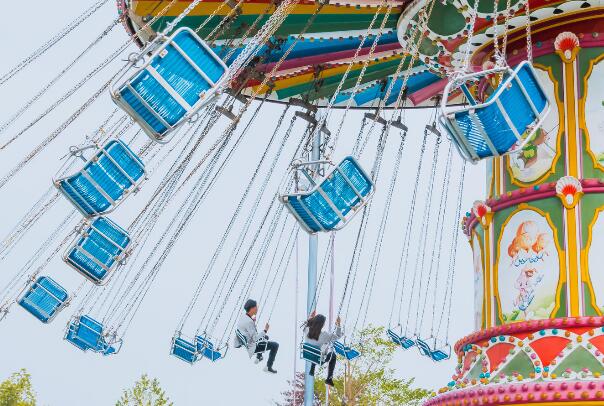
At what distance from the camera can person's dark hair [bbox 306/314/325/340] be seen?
1217 cm

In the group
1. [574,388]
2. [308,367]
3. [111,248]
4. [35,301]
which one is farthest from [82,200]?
[308,367]

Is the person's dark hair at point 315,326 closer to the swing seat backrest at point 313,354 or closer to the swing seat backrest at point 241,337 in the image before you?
the swing seat backrest at point 313,354

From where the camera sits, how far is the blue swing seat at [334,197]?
859 centimetres

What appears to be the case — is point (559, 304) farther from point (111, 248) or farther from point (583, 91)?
point (111, 248)

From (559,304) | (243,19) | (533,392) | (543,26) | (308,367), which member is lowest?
(533,392)

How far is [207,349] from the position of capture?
14406 millimetres

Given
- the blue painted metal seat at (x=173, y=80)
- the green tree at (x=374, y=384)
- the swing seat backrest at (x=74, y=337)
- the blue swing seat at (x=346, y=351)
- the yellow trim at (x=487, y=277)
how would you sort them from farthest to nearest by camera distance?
1. the green tree at (x=374, y=384)
2. the blue swing seat at (x=346, y=351)
3. the swing seat backrest at (x=74, y=337)
4. the yellow trim at (x=487, y=277)
5. the blue painted metal seat at (x=173, y=80)

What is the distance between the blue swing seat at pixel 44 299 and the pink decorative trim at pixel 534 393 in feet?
17.9

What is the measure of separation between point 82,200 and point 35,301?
365 cm

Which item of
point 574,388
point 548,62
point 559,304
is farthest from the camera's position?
point 548,62

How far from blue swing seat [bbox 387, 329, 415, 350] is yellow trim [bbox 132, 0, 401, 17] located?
4.59 m

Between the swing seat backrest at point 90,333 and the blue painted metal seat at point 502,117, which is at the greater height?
the swing seat backrest at point 90,333

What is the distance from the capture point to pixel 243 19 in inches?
502

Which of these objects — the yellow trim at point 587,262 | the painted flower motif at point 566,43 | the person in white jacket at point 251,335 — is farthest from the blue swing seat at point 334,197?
the person in white jacket at point 251,335
